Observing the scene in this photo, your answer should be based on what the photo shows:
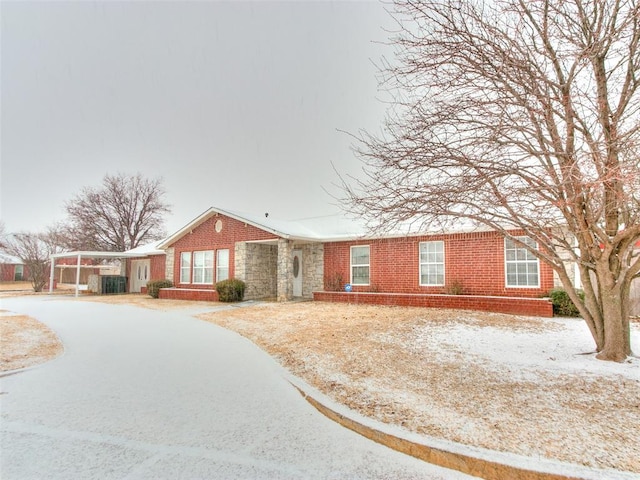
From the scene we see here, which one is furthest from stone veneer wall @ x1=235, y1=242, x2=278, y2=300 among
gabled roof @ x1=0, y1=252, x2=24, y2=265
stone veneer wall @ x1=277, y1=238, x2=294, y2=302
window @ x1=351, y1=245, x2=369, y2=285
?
gabled roof @ x1=0, y1=252, x2=24, y2=265

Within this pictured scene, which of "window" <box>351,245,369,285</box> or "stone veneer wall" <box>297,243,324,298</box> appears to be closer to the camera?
"window" <box>351,245,369,285</box>

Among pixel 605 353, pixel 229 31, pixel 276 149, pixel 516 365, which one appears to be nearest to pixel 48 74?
pixel 229 31

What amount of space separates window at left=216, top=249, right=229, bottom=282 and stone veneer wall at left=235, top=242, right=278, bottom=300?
2.95ft

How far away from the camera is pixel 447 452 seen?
106 inches

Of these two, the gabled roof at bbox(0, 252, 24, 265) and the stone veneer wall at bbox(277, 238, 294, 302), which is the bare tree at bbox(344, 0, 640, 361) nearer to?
the stone veneer wall at bbox(277, 238, 294, 302)

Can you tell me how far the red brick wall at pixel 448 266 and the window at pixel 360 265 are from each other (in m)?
0.21

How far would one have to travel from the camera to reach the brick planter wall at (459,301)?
9.94 m

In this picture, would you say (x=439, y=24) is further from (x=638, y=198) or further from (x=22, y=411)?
(x=22, y=411)

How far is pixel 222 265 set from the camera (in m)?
→ 17.4

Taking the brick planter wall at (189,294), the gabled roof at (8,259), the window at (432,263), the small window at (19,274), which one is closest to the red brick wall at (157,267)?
the brick planter wall at (189,294)

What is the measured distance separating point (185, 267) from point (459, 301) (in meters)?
14.6

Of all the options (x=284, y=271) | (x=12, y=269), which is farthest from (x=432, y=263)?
(x=12, y=269)

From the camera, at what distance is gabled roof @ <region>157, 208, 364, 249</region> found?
15.1 m

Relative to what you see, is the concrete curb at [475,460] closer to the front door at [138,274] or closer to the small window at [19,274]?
the front door at [138,274]
